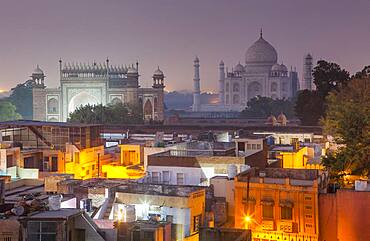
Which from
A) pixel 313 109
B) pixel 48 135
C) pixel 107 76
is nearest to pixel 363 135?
pixel 48 135

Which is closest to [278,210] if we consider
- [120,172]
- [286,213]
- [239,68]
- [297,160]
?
[286,213]

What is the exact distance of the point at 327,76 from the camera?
39312mm

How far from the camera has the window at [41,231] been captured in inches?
379

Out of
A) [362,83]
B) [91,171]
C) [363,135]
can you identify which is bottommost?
[91,171]

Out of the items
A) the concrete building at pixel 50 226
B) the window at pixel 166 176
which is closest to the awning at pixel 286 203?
the window at pixel 166 176

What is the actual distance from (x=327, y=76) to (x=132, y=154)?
17.6m

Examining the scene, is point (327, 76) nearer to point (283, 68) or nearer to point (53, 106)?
point (53, 106)

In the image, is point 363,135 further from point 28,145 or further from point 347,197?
point 28,145

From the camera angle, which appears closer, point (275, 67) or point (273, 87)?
point (275, 67)

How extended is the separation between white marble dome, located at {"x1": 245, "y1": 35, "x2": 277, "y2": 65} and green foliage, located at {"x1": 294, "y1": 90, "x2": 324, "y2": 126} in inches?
1215

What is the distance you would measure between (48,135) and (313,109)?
18256mm

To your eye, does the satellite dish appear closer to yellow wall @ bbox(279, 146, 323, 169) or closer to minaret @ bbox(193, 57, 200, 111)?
yellow wall @ bbox(279, 146, 323, 169)

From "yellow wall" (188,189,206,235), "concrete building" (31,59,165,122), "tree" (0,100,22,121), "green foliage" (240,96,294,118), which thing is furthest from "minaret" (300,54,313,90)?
"yellow wall" (188,189,206,235)

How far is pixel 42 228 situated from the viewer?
9641 millimetres
